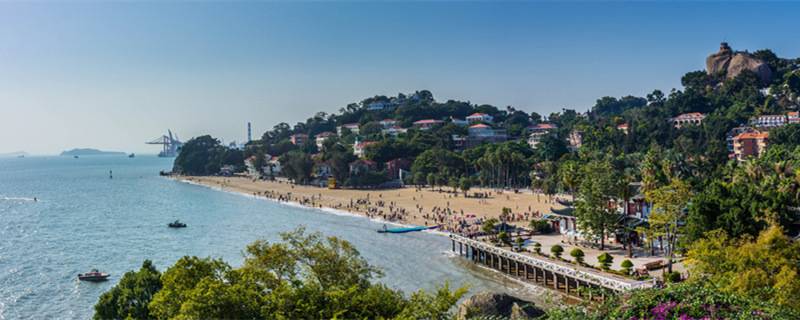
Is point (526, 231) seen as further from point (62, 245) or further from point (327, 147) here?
point (327, 147)

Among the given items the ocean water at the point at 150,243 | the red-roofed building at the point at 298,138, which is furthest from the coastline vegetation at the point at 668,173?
the red-roofed building at the point at 298,138

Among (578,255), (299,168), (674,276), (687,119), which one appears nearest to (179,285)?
Result: (578,255)

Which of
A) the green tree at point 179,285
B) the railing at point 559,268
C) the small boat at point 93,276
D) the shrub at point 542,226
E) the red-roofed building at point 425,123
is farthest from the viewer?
the red-roofed building at point 425,123

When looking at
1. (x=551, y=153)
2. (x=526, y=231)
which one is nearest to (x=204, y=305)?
(x=526, y=231)

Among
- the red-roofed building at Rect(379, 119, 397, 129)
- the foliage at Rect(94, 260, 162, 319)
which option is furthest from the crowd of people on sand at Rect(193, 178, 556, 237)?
the red-roofed building at Rect(379, 119, 397, 129)

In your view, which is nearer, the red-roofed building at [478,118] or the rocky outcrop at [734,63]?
the rocky outcrop at [734,63]

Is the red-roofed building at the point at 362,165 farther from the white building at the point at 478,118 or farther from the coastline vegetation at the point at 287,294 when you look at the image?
the coastline vegetation at the point at 287,294

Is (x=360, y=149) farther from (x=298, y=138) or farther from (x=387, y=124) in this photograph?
(x=298, y=138)
